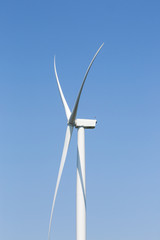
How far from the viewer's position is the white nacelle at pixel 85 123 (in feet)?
86.7

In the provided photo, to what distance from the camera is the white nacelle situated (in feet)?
86.7

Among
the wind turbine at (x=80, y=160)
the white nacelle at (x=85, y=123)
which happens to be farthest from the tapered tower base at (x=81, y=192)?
the white nacelle at (x=85, y=123)

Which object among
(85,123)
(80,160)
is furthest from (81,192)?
(85,123)

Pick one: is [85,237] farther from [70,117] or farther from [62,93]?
[62,93]

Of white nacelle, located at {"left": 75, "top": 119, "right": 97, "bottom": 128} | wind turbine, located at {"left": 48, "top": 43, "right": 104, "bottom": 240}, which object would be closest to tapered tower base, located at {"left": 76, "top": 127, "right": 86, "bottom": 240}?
wind turbine, located at {"left": 48, "top": 43, "right": 104, "bottom": 240}

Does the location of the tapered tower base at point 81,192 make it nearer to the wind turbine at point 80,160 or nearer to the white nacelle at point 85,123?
the wind turbine at point 80,160

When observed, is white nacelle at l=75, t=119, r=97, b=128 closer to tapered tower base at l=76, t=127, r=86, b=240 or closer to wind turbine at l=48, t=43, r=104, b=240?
wind turbine at l=48, t=43, r=104, b=240

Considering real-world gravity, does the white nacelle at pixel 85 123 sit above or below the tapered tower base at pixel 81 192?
above

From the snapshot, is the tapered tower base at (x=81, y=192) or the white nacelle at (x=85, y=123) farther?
the white nacelle at (x=85, y=123)

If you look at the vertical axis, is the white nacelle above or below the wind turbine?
above

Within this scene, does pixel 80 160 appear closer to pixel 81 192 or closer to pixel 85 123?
pixel 81 192

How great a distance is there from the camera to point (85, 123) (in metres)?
26.6

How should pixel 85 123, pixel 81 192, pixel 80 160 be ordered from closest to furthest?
pixel 81 192, pixel 80 160, pixel 85 123

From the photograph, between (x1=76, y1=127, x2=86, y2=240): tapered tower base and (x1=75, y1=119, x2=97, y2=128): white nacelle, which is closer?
(x1=76, y1=127, x2=86, y2=240): tapered tower base
